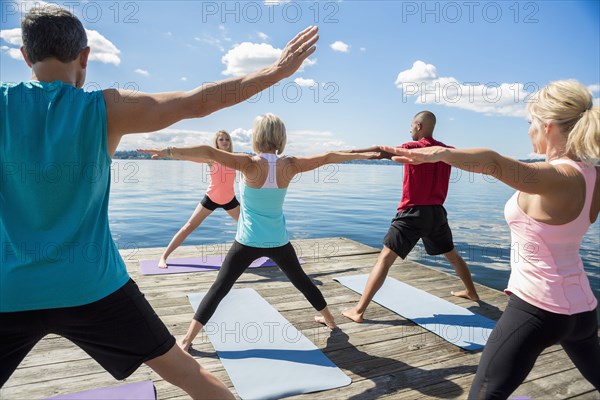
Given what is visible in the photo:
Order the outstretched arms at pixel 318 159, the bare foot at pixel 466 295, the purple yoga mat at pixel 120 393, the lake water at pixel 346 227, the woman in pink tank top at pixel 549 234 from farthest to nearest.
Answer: the lake water at pixel 346 227, the bare foot at pixel 466 295, the outstretched arms at pixel 318 159, the purple yoga mat at pixel 120 393, the woman in pink tank top at pixel 549 234

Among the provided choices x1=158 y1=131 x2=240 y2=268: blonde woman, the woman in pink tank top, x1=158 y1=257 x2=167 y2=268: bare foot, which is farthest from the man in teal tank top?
x1=158 y1=257 x2=167 y2=268: bare foot

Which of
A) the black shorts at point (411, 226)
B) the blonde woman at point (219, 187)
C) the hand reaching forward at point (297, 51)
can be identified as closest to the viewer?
the hand reaching forward at point (297, 51)

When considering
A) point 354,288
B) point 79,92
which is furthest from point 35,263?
point 354,288

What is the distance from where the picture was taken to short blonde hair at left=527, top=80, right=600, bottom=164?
1.71m

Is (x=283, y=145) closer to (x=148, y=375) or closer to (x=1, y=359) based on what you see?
(x=148, y=375)

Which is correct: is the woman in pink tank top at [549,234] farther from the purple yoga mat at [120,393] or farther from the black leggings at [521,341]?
the purple yoga mat at [120,393]

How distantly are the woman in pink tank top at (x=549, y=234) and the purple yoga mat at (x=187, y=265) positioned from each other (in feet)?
14.2

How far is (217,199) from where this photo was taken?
5.59 m

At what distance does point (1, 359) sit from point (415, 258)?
1046cm

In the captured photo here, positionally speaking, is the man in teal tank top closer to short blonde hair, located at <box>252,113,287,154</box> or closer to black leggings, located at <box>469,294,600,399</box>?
black leggings, located at <box>469,294,600,399</box>

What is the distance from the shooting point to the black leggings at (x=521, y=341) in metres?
1.77

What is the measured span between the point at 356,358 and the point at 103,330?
87.5 inches

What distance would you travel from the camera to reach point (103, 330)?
1.51 meters

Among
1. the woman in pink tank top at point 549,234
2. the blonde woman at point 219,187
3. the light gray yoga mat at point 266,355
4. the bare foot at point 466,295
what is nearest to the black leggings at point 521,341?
the woman in pink tank top at point 549,234
